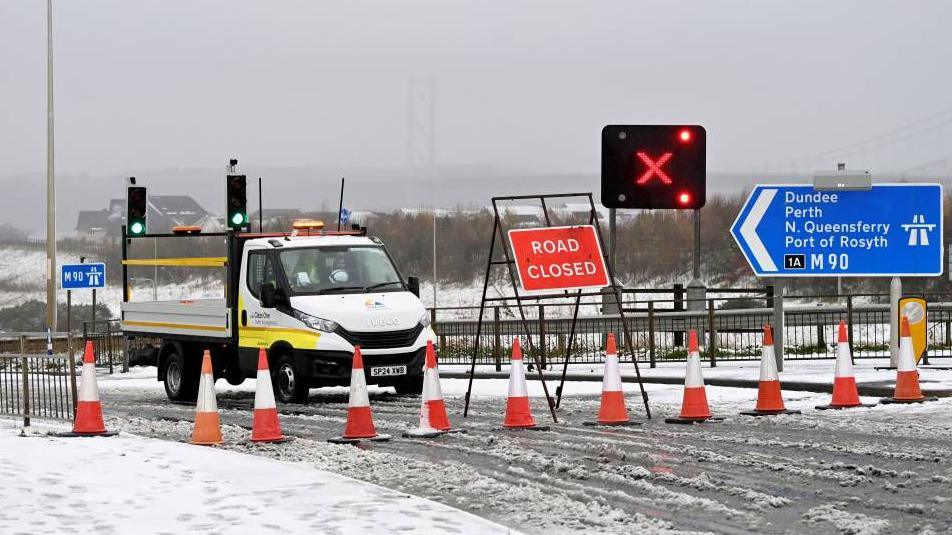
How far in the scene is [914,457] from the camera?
36.0ft

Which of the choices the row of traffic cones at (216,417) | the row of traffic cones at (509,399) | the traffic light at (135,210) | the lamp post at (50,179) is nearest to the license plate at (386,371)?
the row of traffic cones at (509,399)

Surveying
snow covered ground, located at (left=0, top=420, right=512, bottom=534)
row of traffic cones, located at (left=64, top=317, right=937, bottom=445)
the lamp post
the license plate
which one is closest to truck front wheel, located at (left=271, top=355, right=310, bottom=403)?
the license plate

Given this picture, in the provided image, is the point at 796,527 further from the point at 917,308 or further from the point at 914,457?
the point at 917,308

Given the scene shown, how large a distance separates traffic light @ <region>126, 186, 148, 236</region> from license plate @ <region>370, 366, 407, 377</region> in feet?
20.0

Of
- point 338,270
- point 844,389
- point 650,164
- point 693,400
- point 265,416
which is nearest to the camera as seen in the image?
point 265,416

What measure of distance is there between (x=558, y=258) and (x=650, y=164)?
12.7 ft

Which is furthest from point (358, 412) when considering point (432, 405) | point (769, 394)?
point (769, 394)

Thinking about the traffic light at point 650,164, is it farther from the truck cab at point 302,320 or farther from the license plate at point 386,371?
the license plate at point 386,371

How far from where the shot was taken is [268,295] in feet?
62.8

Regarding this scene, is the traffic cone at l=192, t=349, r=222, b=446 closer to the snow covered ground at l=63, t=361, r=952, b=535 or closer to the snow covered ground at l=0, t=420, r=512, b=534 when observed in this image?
the snow covered ground at l=63, t=361, r=952, b=535

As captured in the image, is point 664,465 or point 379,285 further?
point 379,285

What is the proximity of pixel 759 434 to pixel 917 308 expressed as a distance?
731 cm

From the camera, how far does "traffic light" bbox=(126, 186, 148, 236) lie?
23156 mm

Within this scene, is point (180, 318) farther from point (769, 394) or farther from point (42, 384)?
point (769, 394)
